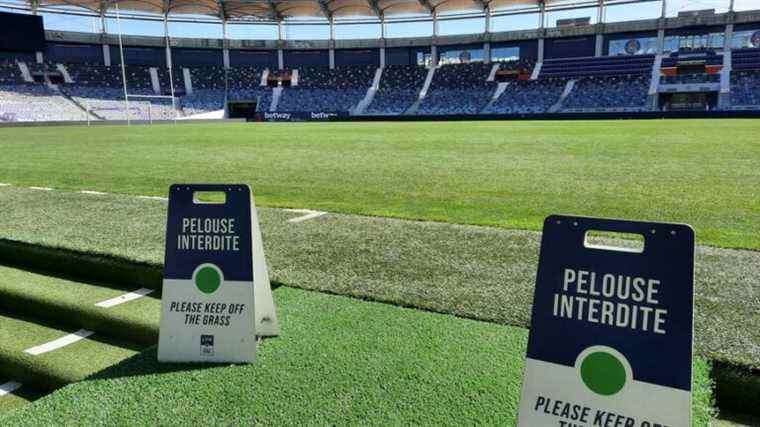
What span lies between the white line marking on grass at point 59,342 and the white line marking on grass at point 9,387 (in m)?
0.18

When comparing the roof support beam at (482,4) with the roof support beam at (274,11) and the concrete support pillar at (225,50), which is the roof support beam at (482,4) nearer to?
the roof support beam at (274,11)

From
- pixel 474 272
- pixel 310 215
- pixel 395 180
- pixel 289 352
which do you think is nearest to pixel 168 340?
pixel 289 352

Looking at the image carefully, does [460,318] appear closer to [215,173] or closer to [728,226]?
[728,226]

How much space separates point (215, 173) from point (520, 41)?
57.2 metres

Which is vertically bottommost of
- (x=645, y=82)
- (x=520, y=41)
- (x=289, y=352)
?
(x=289, y=352)

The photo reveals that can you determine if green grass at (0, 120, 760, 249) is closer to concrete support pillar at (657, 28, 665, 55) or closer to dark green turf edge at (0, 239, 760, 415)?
dark green turf edge at (0, 239, 760, 415)

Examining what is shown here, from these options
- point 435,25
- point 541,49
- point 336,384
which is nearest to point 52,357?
point 336,384

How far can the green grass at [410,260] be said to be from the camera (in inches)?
111

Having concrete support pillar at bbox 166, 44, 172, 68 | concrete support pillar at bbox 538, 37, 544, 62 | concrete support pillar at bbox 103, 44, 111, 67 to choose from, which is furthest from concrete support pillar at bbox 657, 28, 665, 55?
concrete support pillar at bbox 103, 44, 111, 67

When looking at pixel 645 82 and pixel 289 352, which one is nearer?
pixel 289 352

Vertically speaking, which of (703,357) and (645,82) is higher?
(645,82)

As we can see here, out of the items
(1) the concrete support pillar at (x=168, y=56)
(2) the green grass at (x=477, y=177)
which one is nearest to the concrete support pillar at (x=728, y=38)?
(2) the green grass at (x=477, y=177)

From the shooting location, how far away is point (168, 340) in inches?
96.9

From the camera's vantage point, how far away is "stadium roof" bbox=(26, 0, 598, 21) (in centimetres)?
5609
